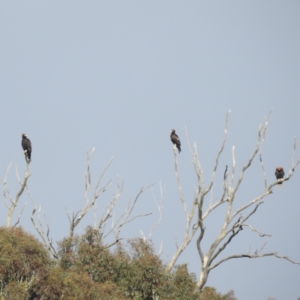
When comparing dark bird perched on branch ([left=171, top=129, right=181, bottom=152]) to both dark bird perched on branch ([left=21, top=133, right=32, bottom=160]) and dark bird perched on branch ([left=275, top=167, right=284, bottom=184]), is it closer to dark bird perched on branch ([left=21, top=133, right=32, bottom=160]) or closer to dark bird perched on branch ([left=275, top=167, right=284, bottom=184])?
dark bird perched on branch ([left=275, top=167, right=284, bottom=184])

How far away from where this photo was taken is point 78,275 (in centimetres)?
1967

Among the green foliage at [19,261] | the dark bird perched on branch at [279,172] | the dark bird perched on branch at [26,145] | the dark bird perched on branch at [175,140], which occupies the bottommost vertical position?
the green foliage at [19,261]

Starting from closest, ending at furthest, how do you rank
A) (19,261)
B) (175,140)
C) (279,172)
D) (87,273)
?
(19,261)
(87,273)
(279,172)
(175,140)

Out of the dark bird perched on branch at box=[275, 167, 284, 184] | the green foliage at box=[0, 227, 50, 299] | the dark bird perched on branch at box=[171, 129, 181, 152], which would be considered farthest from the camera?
the dark bird perched on branch at box=[171, 129, 181, 152]

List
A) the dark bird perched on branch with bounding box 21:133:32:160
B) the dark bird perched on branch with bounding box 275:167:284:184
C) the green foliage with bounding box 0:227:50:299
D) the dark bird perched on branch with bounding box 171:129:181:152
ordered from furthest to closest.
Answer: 1. the dark bird perched on branch with bounding box 171:129:181:152
2. the dark bird perched on branch with bounding box 21:133:32:160
3. the dark bird perched on branch with bounding box 275:167:284:184
4. the green foliage with bounding box 0:227:50:299

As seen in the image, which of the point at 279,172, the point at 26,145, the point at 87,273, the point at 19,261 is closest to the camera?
the point at 19,261

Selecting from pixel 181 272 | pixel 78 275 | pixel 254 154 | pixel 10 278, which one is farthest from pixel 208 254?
pixel 10 278

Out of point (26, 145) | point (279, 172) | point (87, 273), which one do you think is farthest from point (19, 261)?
point (279, 172)

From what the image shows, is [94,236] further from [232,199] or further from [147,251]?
[232,199]

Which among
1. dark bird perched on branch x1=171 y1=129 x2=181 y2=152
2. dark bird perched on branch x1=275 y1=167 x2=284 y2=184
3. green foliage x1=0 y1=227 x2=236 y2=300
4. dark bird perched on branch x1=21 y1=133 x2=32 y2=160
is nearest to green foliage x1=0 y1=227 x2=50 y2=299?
green foliage x1=0 y1=227 x2=236 y2=300

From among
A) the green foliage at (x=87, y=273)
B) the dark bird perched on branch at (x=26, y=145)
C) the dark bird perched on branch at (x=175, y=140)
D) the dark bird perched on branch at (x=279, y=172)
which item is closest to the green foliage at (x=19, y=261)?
the green foliage at (x=87, y=273)

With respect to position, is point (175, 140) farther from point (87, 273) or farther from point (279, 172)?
point (87, 273)

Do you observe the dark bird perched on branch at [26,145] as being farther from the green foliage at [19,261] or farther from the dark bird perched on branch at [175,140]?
the green foliage at [19,261]

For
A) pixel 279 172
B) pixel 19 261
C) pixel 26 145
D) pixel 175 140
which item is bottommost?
pixel 19 261
